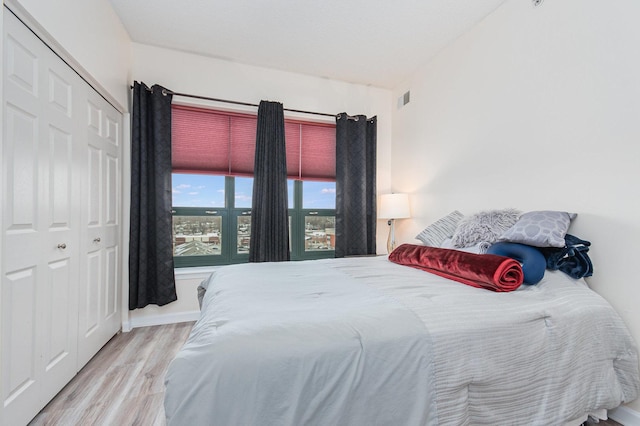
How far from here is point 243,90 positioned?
126 inches

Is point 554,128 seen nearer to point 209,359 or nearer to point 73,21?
point 209,359

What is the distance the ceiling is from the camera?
Result: 2.31 m

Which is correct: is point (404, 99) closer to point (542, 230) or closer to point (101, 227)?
point (542, 230)

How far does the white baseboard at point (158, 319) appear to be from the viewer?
2.79m

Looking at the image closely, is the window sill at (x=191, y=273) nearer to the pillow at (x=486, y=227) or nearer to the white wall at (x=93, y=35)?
the white wall at (x=93, y=35)

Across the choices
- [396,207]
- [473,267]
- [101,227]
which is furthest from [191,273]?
[473,267]

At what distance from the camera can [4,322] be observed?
1.33m

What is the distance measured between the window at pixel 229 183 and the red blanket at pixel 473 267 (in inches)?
69.2

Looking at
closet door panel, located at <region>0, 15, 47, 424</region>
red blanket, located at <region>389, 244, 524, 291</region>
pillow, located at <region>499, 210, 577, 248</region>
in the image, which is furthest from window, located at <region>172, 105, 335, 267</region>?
pillow, located at <region>499, 210, 577, 248</region>

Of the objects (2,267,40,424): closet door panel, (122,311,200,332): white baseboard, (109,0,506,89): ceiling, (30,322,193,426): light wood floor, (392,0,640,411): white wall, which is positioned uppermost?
(109,0,506,89): ceiling

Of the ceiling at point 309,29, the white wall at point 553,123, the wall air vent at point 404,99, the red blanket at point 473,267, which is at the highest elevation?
the ceiling at point 309,29

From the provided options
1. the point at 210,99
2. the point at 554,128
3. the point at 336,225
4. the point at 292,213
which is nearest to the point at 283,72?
the point at 210,99

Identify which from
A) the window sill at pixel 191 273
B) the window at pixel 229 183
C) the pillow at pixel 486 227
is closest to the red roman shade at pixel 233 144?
the window at pixel 229 183

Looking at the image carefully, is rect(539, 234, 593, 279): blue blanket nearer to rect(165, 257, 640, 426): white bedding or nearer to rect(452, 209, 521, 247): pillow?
rect(165, 257, 640, 426): white bedding
